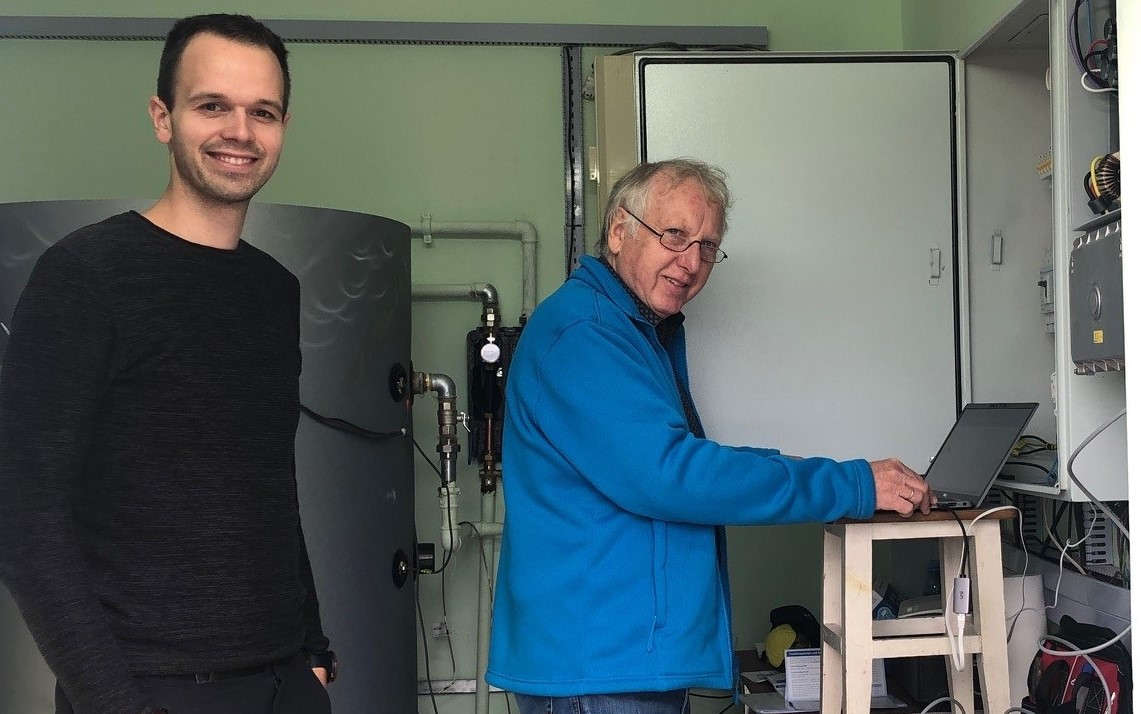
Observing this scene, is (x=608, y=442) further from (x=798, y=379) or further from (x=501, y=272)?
(x=501, y=272)

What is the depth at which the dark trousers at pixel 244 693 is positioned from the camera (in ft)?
4.17

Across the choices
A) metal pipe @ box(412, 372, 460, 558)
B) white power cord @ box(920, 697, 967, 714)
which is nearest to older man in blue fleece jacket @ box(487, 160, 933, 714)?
white power cord @ box(920, 697, 967, 714)

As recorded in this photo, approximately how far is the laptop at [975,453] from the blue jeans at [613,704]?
58cm

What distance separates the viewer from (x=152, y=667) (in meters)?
1.26

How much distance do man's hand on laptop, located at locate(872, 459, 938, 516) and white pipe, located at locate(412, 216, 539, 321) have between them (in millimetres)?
1582

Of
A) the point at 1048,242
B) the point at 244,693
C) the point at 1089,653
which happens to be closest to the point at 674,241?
the point at 244,693

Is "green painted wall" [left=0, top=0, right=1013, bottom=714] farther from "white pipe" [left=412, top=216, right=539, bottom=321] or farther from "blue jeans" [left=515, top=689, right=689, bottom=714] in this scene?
"blue jeans" [left=515, top=689, right=689, bottom=714]

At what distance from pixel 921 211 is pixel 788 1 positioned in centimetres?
105

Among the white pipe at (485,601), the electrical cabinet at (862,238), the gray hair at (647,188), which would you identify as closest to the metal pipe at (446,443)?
the white pipe at (485,601)

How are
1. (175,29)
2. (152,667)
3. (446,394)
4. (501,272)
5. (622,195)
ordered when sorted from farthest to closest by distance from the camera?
(501,272) < (446,394) < (622,195) < (175,29) < (152,667)

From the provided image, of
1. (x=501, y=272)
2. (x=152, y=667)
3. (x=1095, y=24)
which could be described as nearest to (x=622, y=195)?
(x=1095, y=24)

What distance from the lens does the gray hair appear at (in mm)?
1732

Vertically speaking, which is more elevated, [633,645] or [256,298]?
[256,298]

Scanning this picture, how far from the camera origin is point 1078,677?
1.93m
